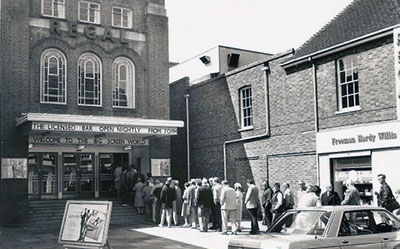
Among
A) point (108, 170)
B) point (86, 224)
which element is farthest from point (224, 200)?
point (108, 170)

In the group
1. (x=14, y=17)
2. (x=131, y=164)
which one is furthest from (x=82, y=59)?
(x=131, y=164)

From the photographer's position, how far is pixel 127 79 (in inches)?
973

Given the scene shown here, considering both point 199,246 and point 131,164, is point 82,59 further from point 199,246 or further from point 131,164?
point 199,246

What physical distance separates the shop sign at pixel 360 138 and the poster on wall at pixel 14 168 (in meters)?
11.9

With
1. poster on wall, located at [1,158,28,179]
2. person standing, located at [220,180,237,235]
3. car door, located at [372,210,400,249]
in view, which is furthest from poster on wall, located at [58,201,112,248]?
poster on wall, located at [1,158,28,179]

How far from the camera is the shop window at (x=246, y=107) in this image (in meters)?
22.8

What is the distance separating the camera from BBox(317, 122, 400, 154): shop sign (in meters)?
15.4

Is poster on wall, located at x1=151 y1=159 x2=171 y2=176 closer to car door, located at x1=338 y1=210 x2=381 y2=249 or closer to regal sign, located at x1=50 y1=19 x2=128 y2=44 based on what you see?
regal sign, located at x1=50 y1=19 x2=128 y2=44

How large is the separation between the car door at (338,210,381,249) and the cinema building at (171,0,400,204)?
6.56 metres

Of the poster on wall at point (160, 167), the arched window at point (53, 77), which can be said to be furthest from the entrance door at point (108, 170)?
the arched window at point (53, 77)

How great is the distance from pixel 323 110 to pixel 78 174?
1156 centimetres

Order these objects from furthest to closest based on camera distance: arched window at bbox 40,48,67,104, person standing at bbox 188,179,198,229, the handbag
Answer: arched window at bbox 40,48,67,104 → person standing at bbox 188,179,198,229 → the handbag

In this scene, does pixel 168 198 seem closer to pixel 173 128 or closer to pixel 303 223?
pixel 173 128

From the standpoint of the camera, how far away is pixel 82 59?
23.5 metres
